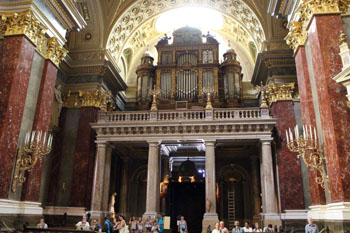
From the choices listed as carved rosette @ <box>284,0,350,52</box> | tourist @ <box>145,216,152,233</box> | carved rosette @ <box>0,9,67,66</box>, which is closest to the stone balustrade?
tourist @ <box>145,216,152,233</box>

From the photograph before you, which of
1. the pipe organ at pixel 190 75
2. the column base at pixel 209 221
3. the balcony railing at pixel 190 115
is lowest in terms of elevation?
the column base at pixel 209 221

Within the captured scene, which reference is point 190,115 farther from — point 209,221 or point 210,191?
point 209,221

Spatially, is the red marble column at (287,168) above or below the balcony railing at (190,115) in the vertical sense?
below

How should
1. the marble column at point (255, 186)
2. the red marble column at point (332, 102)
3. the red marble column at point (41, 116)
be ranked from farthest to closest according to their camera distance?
the marble column at point (255, 186)
the red marble column at point (41, 116)
the red marble column at point (332, 102)

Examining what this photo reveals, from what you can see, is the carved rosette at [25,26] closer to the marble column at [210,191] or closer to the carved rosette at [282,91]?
the marble column at [210,191]

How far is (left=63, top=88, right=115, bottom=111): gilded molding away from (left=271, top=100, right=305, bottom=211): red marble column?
10.1 meters

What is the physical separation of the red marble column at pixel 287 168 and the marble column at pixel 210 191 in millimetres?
3382

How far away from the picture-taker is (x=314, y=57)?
9555 millimetres

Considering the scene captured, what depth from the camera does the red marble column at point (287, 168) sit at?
588 inches

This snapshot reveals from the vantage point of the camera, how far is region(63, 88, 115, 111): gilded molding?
1791 centimetres

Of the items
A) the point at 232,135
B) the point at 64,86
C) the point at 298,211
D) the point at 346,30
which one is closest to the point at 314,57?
the point at 346,30

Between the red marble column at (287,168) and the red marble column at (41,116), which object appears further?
the red marble column at (287,168)

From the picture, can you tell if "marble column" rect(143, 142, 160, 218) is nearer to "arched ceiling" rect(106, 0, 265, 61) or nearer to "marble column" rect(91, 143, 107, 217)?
"marble column" rect(91, 143, 107, 217)

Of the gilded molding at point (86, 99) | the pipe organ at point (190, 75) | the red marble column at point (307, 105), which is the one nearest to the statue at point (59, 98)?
the gilded molding at point (86, 99)
